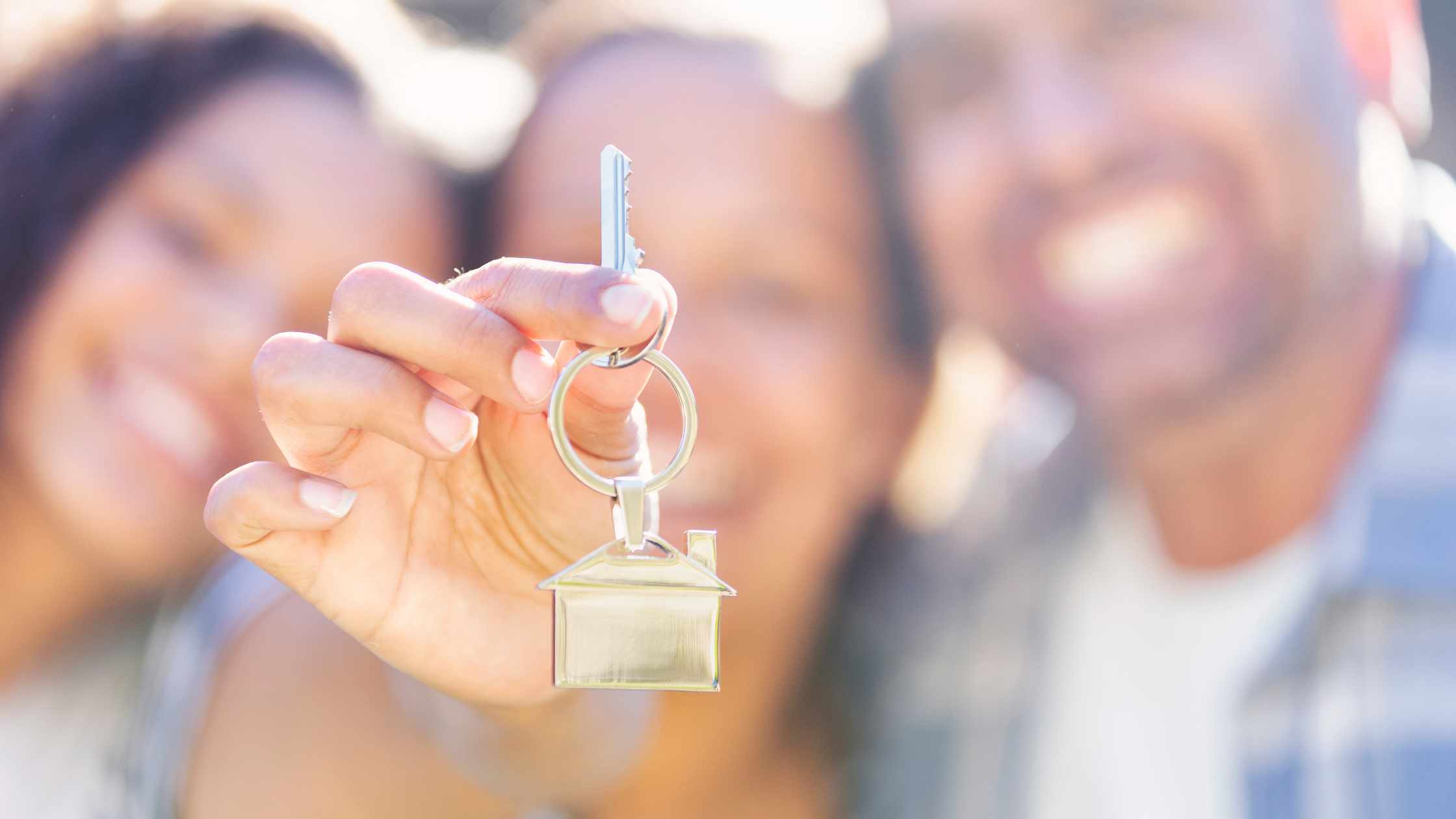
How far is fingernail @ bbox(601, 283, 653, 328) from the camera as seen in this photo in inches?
27.3

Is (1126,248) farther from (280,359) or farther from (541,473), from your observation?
(280,359)

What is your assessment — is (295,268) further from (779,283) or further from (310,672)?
(779,283)

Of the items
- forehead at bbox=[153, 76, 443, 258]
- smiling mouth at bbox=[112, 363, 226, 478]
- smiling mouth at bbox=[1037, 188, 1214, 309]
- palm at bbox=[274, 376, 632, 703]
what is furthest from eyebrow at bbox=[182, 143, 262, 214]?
smiling mouth at bbox=[1037, 188, 1214, 309]

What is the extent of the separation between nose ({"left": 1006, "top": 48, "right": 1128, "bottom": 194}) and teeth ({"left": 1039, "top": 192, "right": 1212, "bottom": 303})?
10cm

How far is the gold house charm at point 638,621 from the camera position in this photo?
29.0 inches

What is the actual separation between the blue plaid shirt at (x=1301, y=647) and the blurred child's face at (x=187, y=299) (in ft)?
3.21

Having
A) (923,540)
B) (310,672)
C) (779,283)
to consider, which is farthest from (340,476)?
(923,540)

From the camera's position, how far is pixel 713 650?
75 cm

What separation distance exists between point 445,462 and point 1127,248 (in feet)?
4.01

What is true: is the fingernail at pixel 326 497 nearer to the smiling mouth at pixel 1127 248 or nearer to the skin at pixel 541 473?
the skin at pixel 541 473

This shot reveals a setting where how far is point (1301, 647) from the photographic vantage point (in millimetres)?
1545

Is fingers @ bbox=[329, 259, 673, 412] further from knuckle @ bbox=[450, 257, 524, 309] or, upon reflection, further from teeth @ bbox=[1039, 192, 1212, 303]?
teeth @ bbox=[1039, 192, 1212, 303]

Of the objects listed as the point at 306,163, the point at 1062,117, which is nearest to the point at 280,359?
the point at 306,163

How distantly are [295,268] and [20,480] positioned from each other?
23.3 inches
